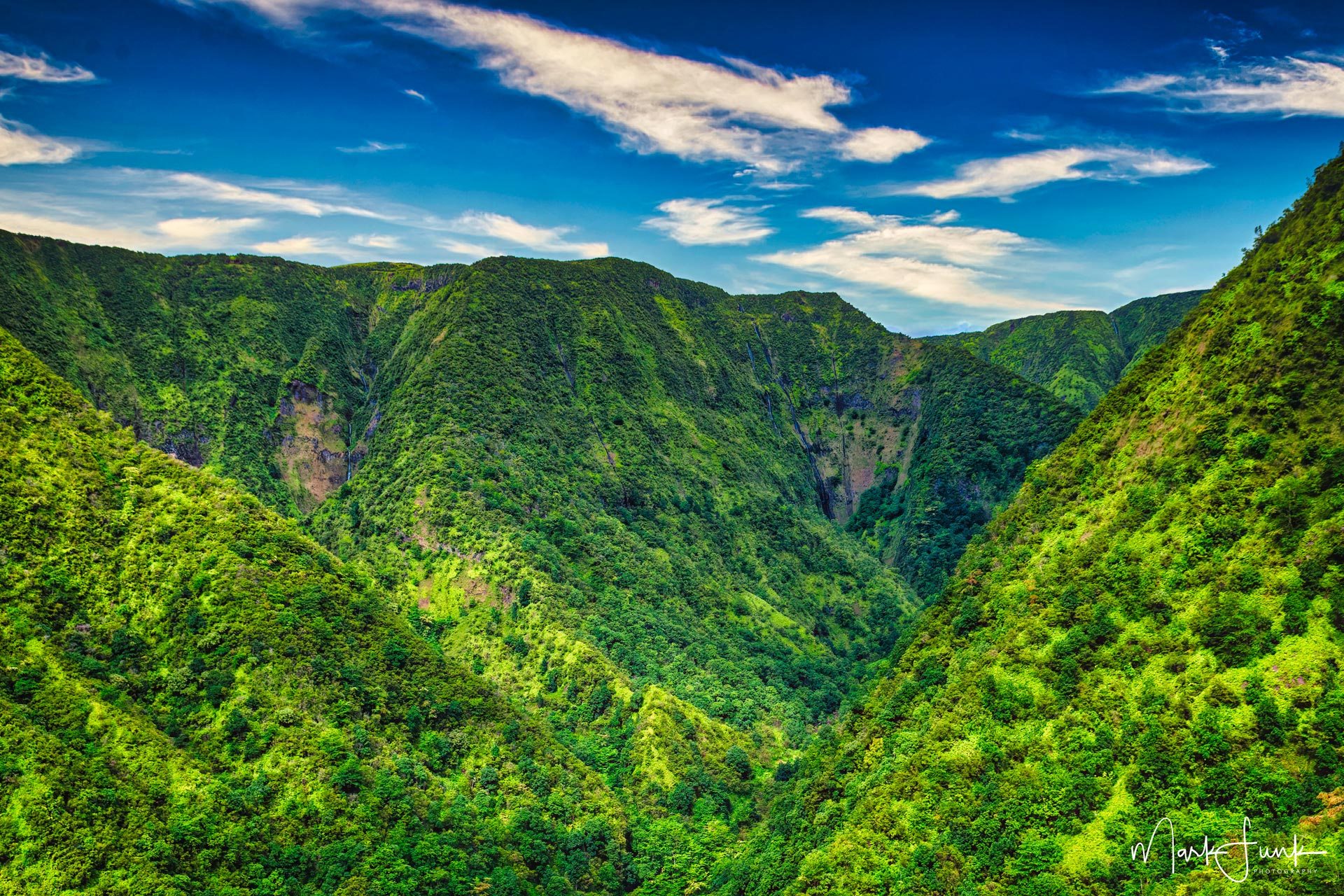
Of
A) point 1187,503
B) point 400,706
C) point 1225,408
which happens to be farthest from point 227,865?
point 1225,408

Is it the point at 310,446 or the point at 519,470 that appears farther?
the point at 310,446

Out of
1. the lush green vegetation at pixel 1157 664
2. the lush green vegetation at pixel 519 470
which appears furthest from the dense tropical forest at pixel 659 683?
the lush green vegetation at pixel 519 470

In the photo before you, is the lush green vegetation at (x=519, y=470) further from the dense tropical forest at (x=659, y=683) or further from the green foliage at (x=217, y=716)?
the green foliage at (x=217, y=716)

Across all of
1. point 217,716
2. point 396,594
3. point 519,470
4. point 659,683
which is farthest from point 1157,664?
point 519,470

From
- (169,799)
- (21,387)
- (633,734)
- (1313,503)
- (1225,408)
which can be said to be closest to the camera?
(1313,503)

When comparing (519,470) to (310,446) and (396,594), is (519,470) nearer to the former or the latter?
(396,594)

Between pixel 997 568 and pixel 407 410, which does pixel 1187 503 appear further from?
pixel 407 410

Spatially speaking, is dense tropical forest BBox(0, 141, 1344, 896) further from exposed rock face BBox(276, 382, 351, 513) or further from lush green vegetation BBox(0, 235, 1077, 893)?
exposed rock face BBox(276, 382, 351, 513)

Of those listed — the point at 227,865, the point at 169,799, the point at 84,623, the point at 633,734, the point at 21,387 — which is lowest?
the point at 633,734
